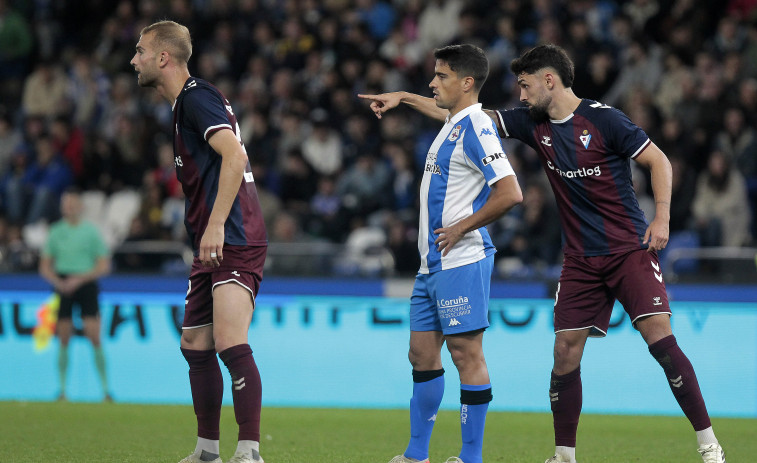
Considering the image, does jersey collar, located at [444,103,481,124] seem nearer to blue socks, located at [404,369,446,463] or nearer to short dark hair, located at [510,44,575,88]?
short dark hair, located at [510,44,575,88]

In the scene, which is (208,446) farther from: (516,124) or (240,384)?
(516,124)

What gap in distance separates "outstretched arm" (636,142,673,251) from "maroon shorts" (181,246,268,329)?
7.23 feet

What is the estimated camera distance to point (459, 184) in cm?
617

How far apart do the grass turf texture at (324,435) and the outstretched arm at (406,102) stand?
226cm

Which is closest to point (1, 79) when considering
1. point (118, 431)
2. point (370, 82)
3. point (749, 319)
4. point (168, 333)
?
point (370, 82)

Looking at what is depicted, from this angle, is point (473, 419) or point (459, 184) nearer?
point (473, 419)

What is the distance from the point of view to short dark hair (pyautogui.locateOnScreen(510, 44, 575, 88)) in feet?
21.3

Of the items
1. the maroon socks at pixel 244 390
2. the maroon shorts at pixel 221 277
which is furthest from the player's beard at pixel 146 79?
the maroon socks at pixel 244 390

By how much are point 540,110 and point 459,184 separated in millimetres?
803

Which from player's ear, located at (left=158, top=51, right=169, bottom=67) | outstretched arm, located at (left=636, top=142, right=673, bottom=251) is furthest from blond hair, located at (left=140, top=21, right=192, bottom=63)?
outstretched arm, located at (left=636, top=142, right=673, bottom=251)

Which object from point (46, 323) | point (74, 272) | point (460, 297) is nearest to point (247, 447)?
point (460, 297)

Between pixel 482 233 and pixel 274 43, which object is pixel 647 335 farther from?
pixel 274 43

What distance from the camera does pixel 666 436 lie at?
28.6 feet

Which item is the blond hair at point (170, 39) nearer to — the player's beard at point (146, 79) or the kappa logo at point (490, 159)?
the player's beard at point (146, 79)
